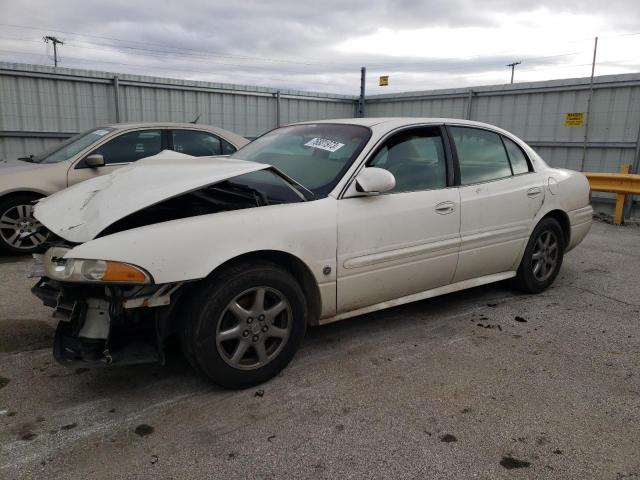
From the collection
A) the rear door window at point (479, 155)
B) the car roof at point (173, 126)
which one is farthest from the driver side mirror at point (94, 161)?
the rear door window at point (479, 155)

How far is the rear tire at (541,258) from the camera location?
4.56m

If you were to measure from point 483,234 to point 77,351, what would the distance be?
2.98m

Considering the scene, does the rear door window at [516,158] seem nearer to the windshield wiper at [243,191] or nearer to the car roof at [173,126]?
the windshield wiper at [243,191]

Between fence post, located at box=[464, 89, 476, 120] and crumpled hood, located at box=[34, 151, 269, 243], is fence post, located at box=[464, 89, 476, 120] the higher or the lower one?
the higher one

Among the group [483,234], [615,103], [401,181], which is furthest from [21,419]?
[615,103]

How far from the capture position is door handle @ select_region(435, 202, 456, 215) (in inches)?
145

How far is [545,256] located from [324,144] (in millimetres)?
2469

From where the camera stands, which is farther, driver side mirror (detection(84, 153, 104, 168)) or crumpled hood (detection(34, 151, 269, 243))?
driver side mirror (detection(84, 153, 104, 168))

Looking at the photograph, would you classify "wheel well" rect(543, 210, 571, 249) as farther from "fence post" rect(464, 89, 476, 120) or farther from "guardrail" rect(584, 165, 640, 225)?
"fence post" rect(464, 89, 476, 120)

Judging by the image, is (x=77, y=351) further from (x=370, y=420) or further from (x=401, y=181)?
(x=401, y=181)

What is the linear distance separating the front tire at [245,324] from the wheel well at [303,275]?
9 cm

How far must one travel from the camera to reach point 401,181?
3.63 meters

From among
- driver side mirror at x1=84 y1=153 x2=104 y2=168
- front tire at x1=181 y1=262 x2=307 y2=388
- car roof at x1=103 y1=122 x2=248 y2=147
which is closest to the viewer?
front tire at x1=181 y1=262 x2=307 y2=388

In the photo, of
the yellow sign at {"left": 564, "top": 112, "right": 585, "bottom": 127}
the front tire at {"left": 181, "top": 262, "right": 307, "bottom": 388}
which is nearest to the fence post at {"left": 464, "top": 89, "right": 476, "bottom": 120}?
the yellow sign at {"left": 564, "top": 112, "right": 585, "bottom": 127}
